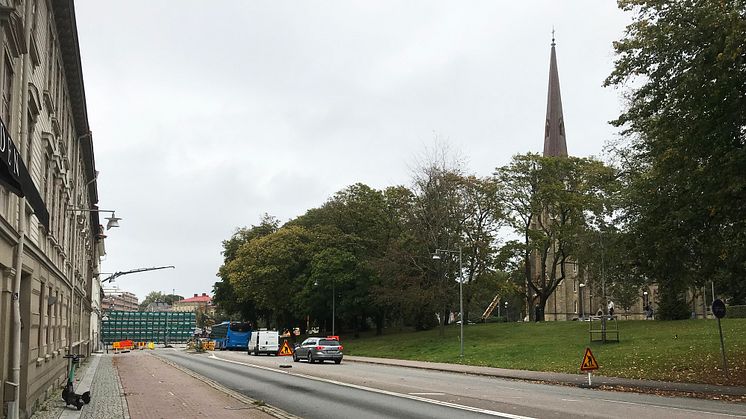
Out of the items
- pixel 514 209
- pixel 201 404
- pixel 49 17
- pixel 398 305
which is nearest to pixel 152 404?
pixel 201 404

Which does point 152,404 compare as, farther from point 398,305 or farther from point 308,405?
point 398,305

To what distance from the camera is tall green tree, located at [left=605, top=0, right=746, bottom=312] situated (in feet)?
59.1

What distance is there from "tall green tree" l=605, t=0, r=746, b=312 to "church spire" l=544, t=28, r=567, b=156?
211 feet

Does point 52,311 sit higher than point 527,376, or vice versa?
point 52,311

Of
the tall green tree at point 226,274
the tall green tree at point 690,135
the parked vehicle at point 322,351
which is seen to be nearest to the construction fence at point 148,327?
the tall green tree at point 226,274

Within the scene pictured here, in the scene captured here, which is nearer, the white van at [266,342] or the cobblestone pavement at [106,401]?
the cobblestone pavement at [106,401]

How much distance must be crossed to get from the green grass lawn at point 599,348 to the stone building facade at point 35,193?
62.4ft

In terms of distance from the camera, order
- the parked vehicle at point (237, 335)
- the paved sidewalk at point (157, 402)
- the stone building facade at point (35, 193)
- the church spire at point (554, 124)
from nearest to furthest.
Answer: the stone building facade at point (35, 193) < the paved sidewalk at point (157, 402) < the parked vehicle at point (237, 335) < the church spire at point (554, 124)

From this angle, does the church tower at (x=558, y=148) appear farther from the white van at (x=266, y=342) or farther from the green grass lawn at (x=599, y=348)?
the white van at (x=266, y=342)

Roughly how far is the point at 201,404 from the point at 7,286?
6.22 meters

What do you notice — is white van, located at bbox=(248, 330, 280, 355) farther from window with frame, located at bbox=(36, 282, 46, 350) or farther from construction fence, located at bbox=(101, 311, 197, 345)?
window with frame, located at bbox=(36, 282, 46, 350)

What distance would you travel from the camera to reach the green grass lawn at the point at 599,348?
934 inches

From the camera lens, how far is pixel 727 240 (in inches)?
855

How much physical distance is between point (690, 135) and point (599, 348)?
16.6 meters
